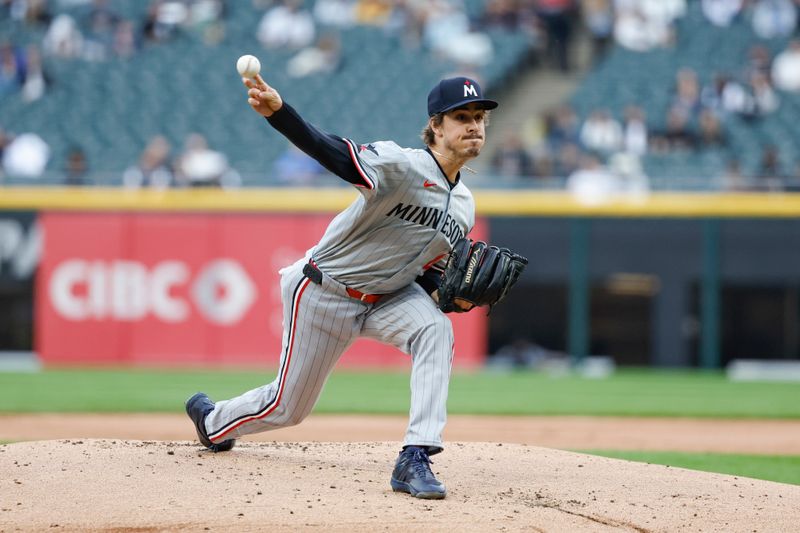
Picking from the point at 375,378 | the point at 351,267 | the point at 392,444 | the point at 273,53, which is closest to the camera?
the point at 351,267

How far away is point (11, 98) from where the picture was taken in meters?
17.4

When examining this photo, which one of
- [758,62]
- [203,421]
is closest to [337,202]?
[758,62]

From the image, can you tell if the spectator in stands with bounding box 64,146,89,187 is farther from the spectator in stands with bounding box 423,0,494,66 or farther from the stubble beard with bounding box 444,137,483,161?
the stubble beard with bounding box 444,137,483,161

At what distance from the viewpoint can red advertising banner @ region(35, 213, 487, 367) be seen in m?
15.3

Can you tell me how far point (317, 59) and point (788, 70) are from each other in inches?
281

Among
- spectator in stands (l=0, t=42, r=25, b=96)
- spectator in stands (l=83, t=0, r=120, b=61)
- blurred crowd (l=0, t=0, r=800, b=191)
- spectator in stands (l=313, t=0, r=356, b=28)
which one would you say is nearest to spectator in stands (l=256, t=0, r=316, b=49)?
blurred crowd (l=0, t=0, r=800, b=191)

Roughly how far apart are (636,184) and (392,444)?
9829 mm

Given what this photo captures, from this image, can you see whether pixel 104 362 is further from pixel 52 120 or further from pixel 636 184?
pixel 636 184

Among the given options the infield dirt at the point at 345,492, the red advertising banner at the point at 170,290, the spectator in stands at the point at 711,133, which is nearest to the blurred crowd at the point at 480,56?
the spectator in stands at the point at 711,133

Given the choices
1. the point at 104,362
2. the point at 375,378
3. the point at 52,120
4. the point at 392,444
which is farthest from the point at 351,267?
the point at 52,120

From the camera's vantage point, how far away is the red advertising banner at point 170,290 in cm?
1532

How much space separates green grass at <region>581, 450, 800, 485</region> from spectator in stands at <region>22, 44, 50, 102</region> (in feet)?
43.1

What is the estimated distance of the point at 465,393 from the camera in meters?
12.0

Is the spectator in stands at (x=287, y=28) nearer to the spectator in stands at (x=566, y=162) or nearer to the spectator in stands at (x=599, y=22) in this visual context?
the spectator in stands at (x=599, y=22)
